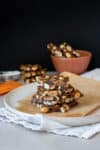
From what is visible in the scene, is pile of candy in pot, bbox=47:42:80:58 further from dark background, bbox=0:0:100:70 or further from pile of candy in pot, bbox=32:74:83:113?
pile of candy in pot, bbox=32:74:83:113

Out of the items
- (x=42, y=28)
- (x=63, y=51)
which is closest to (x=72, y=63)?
(x=63, y=51)

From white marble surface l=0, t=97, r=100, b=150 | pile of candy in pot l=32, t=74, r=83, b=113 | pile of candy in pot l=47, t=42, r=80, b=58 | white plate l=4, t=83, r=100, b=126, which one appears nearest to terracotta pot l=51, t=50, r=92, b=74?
pile of candy in pot l=47, t=42, r=80, b=58

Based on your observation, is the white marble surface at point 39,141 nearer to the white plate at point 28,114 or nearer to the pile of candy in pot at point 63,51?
the white plate at point 28,114

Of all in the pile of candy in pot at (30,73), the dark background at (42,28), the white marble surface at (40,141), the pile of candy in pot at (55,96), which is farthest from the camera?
the dark background at (42,28)

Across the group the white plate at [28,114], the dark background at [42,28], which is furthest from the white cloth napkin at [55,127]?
the dark background at [42,28]

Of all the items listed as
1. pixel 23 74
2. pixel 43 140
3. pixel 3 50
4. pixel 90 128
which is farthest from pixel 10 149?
pixel 3 50

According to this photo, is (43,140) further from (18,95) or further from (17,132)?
(18,95)

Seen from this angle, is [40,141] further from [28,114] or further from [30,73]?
[30,73]
